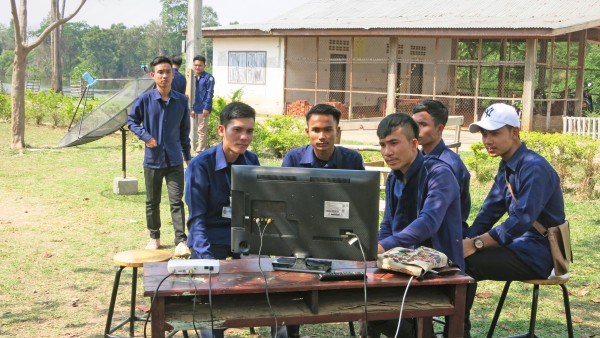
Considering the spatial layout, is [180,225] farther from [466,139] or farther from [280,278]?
[466,139]

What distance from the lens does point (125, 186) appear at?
11.1 m

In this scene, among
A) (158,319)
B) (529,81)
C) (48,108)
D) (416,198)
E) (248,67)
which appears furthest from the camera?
(248,67)

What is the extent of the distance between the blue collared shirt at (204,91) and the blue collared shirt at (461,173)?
995cm

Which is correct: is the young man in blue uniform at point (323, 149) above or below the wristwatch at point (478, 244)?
above

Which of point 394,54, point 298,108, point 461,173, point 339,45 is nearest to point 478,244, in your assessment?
point 461,173

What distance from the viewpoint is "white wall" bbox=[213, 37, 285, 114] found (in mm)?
27266

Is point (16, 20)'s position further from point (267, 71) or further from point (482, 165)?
point (267, 71)

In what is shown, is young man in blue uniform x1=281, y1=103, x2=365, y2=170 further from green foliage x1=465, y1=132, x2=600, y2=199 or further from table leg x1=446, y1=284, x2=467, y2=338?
green foliage x1=465, y1=132, x2=600, y2=199

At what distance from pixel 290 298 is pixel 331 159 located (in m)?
1.41

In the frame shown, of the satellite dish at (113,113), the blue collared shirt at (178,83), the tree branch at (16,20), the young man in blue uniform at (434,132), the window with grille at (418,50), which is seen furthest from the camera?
the window with grille at (418,50)

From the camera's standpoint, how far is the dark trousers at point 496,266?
16.1 ft

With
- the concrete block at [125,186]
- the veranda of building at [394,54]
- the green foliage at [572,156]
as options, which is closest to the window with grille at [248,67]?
the veranda of building at [394,54]

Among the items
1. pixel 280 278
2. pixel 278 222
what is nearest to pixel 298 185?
pixel 278 222

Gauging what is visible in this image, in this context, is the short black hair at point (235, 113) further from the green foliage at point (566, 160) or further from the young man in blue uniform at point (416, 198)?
the green foliage at point (566, 160)
